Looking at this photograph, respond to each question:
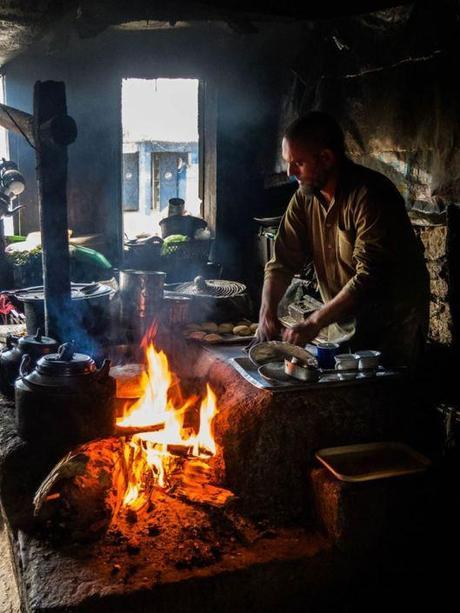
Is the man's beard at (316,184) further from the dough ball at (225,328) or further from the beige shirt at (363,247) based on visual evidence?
the dough ball at (225,328)

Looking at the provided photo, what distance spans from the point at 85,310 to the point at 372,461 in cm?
283

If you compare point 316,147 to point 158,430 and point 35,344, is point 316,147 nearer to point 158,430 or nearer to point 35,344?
point 158,430

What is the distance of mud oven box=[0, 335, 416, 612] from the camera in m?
3.31

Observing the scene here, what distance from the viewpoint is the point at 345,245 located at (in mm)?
4723

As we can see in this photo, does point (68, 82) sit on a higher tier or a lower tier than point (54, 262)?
higher

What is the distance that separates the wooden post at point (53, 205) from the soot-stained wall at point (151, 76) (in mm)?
5912

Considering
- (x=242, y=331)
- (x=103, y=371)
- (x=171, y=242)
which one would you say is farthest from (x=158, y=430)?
(x=171, y=242)

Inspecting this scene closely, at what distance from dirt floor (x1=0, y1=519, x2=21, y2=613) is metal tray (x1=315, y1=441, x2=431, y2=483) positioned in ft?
7.81

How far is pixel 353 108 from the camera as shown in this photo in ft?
20.7

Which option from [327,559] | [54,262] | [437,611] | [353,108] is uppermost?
[353,108]

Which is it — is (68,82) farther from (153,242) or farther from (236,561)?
(236,561)

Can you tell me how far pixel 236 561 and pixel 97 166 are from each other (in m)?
8.74

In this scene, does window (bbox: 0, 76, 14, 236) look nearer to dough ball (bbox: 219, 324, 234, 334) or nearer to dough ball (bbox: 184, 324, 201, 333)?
dough ball (bbox: 184, 324, 201, 333)

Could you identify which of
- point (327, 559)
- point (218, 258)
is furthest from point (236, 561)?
point (218, 258)
